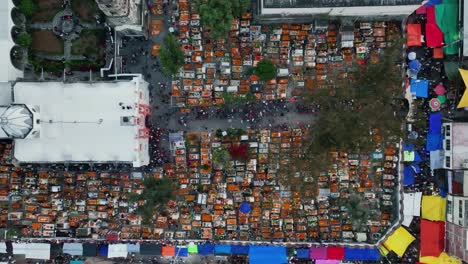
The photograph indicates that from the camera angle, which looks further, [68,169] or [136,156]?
[68,169]

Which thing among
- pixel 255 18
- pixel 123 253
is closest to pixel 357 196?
pixel 255 18

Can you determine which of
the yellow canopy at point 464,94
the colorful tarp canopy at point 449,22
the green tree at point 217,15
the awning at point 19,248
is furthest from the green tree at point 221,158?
the colorful tarp canopy at point 449,22

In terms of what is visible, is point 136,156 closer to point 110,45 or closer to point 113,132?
point 113,132

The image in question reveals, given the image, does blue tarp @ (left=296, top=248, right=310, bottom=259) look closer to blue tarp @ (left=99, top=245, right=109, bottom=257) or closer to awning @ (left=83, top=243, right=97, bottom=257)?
blue tarp @ (left=99, top=245, right=109, bottom=257)

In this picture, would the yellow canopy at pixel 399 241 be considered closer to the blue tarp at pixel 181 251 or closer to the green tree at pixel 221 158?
the green tree at pixel 221 158

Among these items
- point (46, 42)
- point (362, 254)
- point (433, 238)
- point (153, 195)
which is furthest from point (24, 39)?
point (433, 238)

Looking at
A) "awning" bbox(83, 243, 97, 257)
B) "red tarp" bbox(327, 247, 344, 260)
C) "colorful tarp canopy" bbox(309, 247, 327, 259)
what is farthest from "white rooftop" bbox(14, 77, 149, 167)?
"red tarp" bbox(327, 247, 344, 260)
